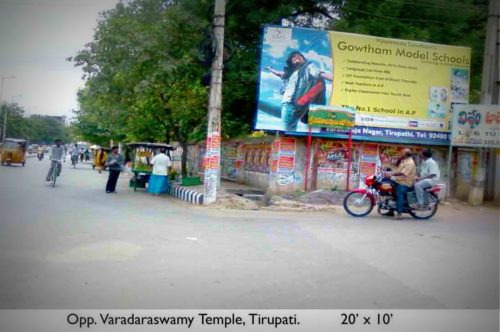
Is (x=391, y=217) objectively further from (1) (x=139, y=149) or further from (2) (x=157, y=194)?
(1) (x=139, y=149)

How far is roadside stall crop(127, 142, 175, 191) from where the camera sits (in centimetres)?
1459

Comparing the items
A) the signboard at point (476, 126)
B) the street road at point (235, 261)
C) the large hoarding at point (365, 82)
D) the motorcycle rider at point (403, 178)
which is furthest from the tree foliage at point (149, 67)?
the signboard at point (476, 126)

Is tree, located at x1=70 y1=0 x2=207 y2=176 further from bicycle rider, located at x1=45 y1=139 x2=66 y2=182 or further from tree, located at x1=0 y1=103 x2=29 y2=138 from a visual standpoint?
tree, located at x1=0 y1=103 x2=29 y2=138

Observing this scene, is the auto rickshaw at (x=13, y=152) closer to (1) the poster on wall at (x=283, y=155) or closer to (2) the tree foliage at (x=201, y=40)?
(2) the tree foliage at (x=201, y=40)

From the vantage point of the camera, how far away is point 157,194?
13.1m

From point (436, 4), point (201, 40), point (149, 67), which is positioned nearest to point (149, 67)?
point (149, 67)

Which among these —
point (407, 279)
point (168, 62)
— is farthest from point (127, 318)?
point (168, 62)

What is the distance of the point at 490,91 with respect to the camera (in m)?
12.3

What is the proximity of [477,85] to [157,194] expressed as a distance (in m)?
10.4

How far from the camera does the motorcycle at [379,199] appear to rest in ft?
29.9

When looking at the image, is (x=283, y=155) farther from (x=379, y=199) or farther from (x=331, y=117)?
(x=379, y=199)

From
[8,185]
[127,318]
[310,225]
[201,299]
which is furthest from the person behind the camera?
[8,185]

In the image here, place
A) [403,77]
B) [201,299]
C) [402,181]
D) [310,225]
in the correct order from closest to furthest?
[201,299] < [310,225] < [402,181] < [403,77]

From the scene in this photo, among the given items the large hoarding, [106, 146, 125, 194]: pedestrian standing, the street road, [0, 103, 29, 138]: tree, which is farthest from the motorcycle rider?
[106, 146, 125, 194]: pedestrian standing
